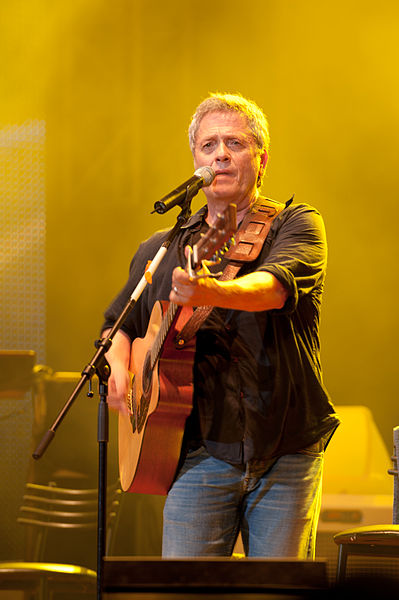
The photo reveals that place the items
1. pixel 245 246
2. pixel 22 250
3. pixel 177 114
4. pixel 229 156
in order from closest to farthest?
pixel 245 246 < pixel 229 156 < pixel 22 250 < pixel 177 114

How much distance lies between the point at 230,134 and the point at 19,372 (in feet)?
7.63

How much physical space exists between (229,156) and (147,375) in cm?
69

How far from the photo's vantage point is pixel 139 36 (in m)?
4.28

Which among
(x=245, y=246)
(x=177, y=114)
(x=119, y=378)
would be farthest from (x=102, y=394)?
(x=177, y=114)

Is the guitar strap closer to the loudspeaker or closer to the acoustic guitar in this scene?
the acoustic guitar

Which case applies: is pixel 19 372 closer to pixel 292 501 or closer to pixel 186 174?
pixel 186 174

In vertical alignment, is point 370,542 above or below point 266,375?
below

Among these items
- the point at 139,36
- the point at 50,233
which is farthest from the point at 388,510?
the point at 139,36

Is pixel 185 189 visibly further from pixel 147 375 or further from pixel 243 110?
pixel 147 375

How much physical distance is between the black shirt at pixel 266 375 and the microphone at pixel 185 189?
24 cm

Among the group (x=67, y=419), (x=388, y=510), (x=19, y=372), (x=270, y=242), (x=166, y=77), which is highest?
(x=166, y=77)

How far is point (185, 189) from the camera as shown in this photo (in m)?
1.93

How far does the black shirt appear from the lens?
1939 mm

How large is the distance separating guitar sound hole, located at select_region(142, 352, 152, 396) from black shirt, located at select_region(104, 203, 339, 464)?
0.18m
